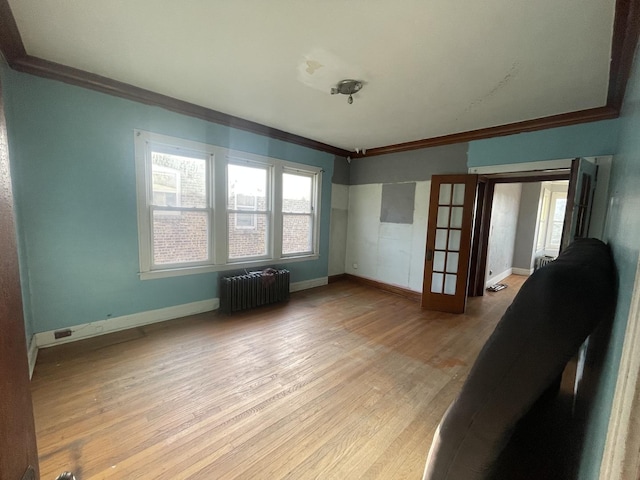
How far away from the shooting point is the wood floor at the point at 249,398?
1.51m

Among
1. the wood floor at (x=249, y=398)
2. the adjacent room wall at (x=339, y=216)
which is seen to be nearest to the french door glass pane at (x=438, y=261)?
the wood floor at (x=249, y=398)

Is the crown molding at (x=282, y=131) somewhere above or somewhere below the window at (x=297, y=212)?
above

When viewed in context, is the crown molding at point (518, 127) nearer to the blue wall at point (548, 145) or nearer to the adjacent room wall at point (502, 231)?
the blue wall at point (548, 145)

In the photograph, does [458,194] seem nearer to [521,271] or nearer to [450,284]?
[450,284]

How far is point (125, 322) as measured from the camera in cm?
297

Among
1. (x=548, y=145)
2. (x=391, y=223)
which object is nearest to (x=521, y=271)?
(x=391, y=223)

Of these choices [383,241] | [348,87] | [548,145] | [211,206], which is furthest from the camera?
[383,241]

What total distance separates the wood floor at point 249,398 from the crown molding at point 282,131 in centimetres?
259

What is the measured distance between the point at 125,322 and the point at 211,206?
1.68m

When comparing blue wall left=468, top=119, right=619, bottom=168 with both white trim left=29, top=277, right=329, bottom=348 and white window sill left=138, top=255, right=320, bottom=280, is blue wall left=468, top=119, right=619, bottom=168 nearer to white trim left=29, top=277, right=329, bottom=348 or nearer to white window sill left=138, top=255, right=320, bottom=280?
white window sill left=138, top=255, right=320, bottom=280

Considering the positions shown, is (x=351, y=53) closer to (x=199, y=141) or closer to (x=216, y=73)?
(x=216, y=73)

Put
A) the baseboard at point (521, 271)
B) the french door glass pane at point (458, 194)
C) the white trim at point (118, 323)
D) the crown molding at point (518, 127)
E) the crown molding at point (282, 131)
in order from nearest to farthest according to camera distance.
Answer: the crown molding at point (282, 131) < the white trim at point (118, 323) < the crown molding at point (518, 127) < the french door glass pane at point (458, 194) < the baseboard at point (521, 271)

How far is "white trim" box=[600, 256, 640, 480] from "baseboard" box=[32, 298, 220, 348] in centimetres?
372

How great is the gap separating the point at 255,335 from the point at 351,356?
3.71ft
